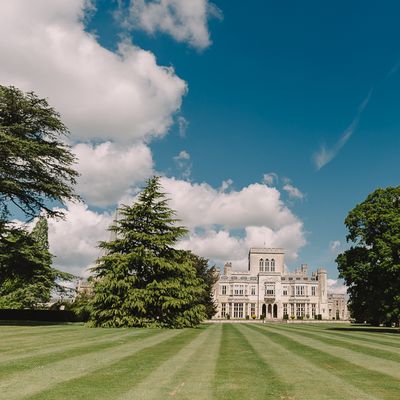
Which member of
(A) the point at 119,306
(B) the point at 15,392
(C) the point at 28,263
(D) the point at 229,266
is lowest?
(B) the point at 15,392

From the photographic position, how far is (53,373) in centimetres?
719

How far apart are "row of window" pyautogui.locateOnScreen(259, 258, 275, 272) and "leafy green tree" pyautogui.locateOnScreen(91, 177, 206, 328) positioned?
241ft

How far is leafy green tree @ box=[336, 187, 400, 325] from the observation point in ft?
90.5

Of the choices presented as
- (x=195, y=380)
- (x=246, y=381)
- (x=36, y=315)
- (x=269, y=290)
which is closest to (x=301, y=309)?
(x=269, y=290)

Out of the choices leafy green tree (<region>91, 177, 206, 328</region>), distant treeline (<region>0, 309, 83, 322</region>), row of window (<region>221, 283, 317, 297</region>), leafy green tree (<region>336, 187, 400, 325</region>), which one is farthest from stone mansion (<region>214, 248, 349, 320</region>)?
leafy green tree (<region>91, 177, 206, 328</region>)

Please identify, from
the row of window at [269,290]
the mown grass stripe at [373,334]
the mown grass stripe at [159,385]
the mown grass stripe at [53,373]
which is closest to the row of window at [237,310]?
the row of window at [269,290]

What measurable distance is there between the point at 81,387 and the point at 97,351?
15.4 ft

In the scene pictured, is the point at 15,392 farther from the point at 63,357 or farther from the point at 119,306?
the point at 119,306

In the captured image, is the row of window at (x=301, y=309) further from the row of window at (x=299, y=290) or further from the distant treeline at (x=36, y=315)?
the distant treeline at (x=36, y=315)

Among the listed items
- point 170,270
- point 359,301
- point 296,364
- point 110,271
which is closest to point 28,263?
point 110,271

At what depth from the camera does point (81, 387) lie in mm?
6109

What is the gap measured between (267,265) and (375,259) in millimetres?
70966

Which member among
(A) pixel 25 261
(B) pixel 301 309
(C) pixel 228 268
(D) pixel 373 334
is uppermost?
(C) pixel 228 268

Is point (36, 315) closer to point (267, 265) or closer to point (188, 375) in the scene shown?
point (188, 375)
